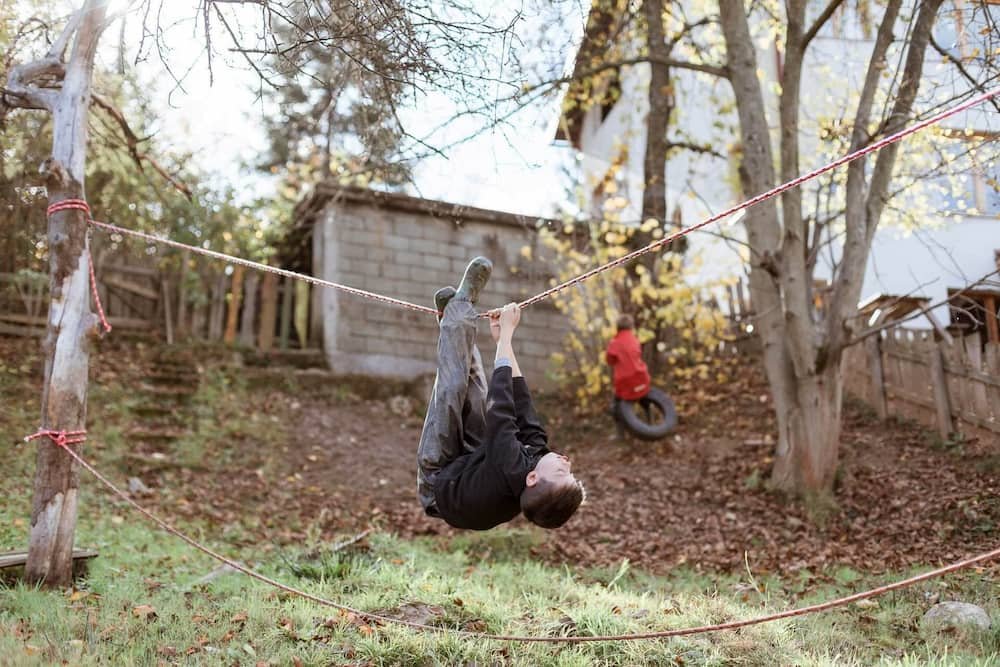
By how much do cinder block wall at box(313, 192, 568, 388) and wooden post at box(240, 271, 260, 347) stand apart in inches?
35.9

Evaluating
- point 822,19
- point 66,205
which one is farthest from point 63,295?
point 822,19

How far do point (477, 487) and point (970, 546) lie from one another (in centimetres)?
387

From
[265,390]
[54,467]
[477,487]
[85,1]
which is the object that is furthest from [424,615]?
[265,390]

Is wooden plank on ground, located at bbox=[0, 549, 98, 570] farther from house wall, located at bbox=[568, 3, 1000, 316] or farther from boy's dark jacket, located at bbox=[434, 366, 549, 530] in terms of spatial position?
house wall, located at bbox=[568, 3, 1000, 316]

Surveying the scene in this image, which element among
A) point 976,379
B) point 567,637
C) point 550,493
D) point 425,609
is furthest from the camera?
point 976,379

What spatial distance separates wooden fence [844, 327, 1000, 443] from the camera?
7.16 metres

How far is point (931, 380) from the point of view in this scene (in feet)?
26.1

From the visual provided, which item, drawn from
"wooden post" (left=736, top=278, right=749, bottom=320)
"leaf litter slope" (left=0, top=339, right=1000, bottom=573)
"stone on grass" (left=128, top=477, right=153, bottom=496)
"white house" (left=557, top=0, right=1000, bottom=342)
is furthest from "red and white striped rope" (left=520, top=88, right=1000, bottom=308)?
"wooden post" (left=736, top=278, right=749, bottom=320)

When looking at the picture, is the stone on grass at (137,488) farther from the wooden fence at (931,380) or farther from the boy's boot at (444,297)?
the wooden fence at (931,380)

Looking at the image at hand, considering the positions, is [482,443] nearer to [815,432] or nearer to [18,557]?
[18,557]

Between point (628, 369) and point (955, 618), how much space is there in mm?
4887

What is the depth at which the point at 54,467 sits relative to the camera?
16.6 feet

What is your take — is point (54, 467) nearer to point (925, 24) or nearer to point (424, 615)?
point (424, 615)

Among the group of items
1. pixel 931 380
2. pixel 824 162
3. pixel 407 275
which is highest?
pixel 824 162
